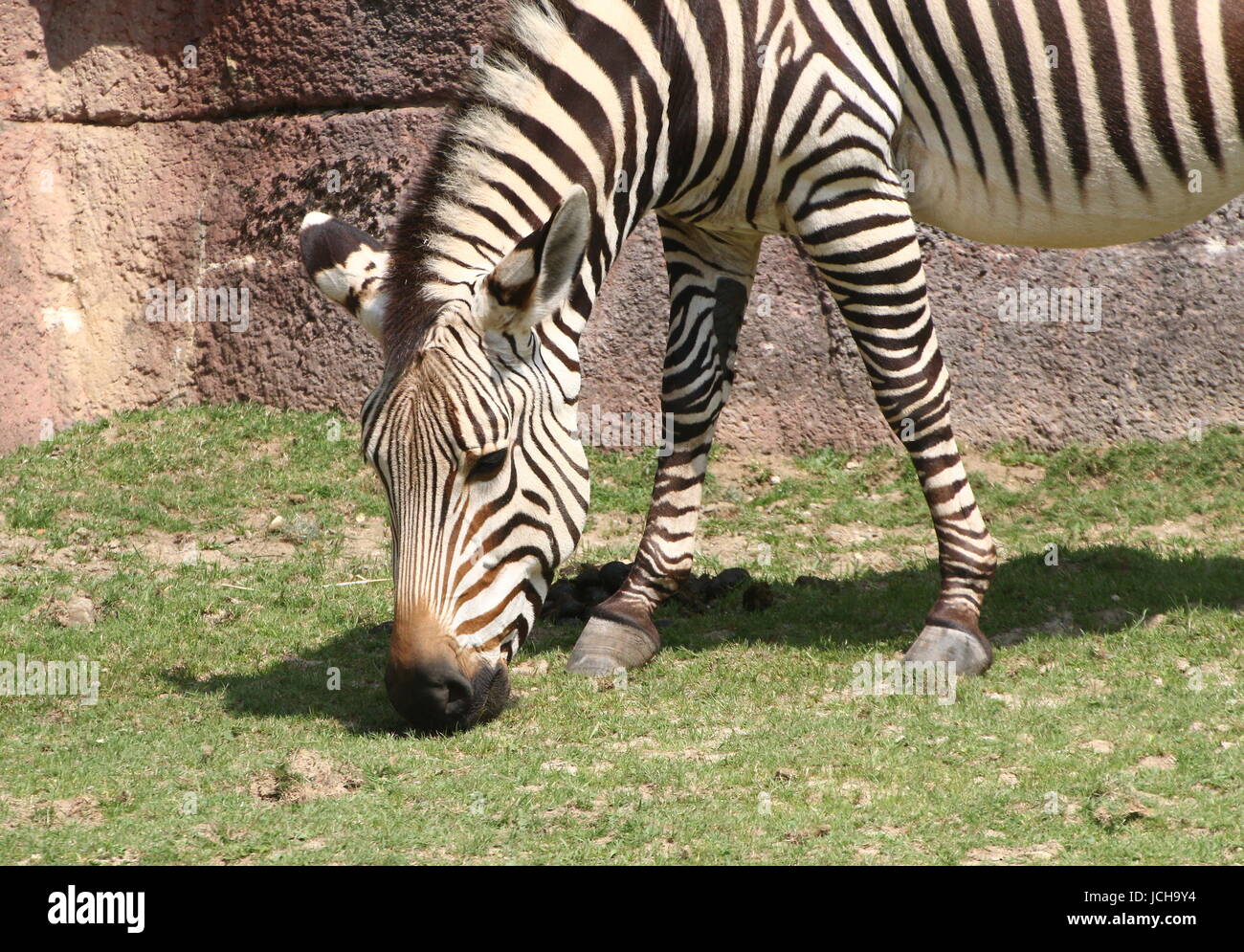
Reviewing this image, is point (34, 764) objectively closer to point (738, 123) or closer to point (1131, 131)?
point (738, 123)

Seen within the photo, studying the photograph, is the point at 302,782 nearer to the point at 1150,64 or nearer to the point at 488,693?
the point at 488,693

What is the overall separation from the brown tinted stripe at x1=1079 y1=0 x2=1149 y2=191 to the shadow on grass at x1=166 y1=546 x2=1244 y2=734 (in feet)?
6.94

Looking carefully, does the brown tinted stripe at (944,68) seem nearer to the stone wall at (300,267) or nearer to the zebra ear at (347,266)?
the zebra ear at (347,266)

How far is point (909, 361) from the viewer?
5.52 meters

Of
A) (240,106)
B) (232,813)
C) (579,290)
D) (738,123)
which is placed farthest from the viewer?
(240,106)

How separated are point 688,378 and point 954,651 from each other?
1.68m

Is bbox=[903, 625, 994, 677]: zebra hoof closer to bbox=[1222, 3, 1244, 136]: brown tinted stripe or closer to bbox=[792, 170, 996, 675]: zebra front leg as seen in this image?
bbox=[792, 170, 996, 675]: zebra front leg

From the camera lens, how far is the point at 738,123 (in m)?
5.25

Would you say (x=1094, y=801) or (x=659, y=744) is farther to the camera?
(x=659, y=744)

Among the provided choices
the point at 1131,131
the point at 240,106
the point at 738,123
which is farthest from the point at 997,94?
the point at 240,106

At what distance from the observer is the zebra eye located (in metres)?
4.44

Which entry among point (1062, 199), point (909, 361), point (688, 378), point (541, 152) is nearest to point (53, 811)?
point (541, 152)

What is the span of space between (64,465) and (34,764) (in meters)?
4.15

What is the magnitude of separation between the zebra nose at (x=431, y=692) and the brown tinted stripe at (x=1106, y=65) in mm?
3512
